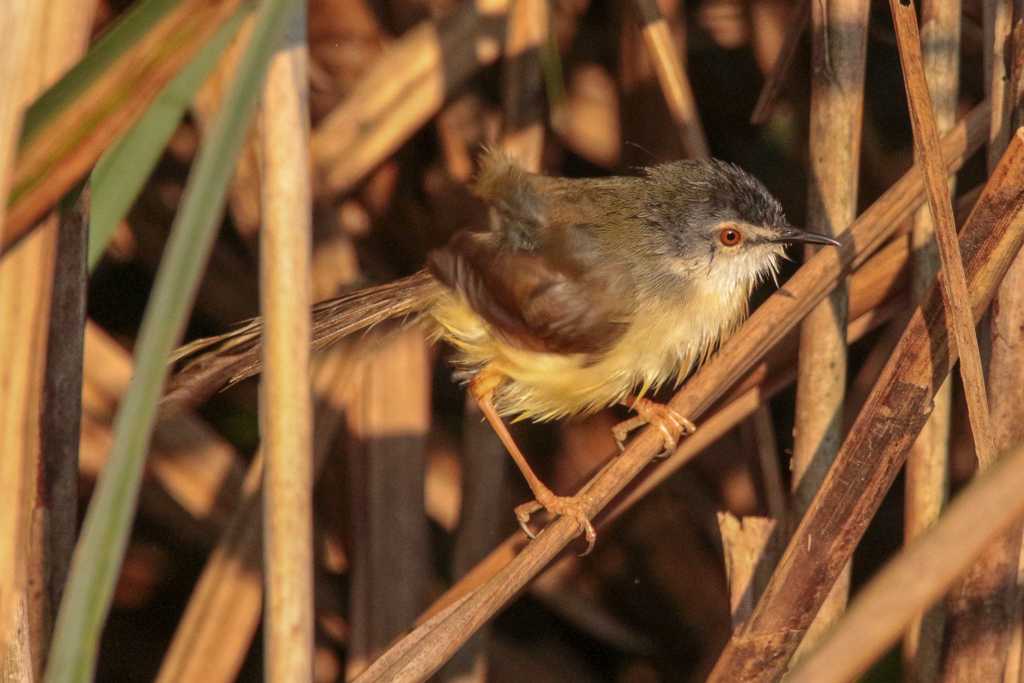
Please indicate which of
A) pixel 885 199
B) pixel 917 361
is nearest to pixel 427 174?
pixel 885 199

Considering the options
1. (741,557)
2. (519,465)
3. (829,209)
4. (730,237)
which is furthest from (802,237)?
(519,465)

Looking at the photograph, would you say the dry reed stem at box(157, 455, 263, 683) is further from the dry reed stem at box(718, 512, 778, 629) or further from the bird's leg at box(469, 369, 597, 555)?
the dry reed stem at box(718, 512, 778, 629)

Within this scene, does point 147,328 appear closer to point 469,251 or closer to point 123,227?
point 469,251

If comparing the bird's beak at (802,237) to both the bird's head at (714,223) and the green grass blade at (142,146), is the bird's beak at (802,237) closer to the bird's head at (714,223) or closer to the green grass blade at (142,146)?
the bird's head at (714,223)

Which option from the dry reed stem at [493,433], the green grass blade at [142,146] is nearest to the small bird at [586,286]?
the dry reed stem at [493,433]

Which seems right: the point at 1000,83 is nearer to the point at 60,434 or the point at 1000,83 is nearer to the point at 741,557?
the point at 741,557

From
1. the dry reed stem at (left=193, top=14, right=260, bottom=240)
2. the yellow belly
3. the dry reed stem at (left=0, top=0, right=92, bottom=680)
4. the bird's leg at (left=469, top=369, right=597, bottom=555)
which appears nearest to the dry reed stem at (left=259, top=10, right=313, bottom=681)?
the dry reed stem at (left=0, top=0, right=92, bottom=680)
